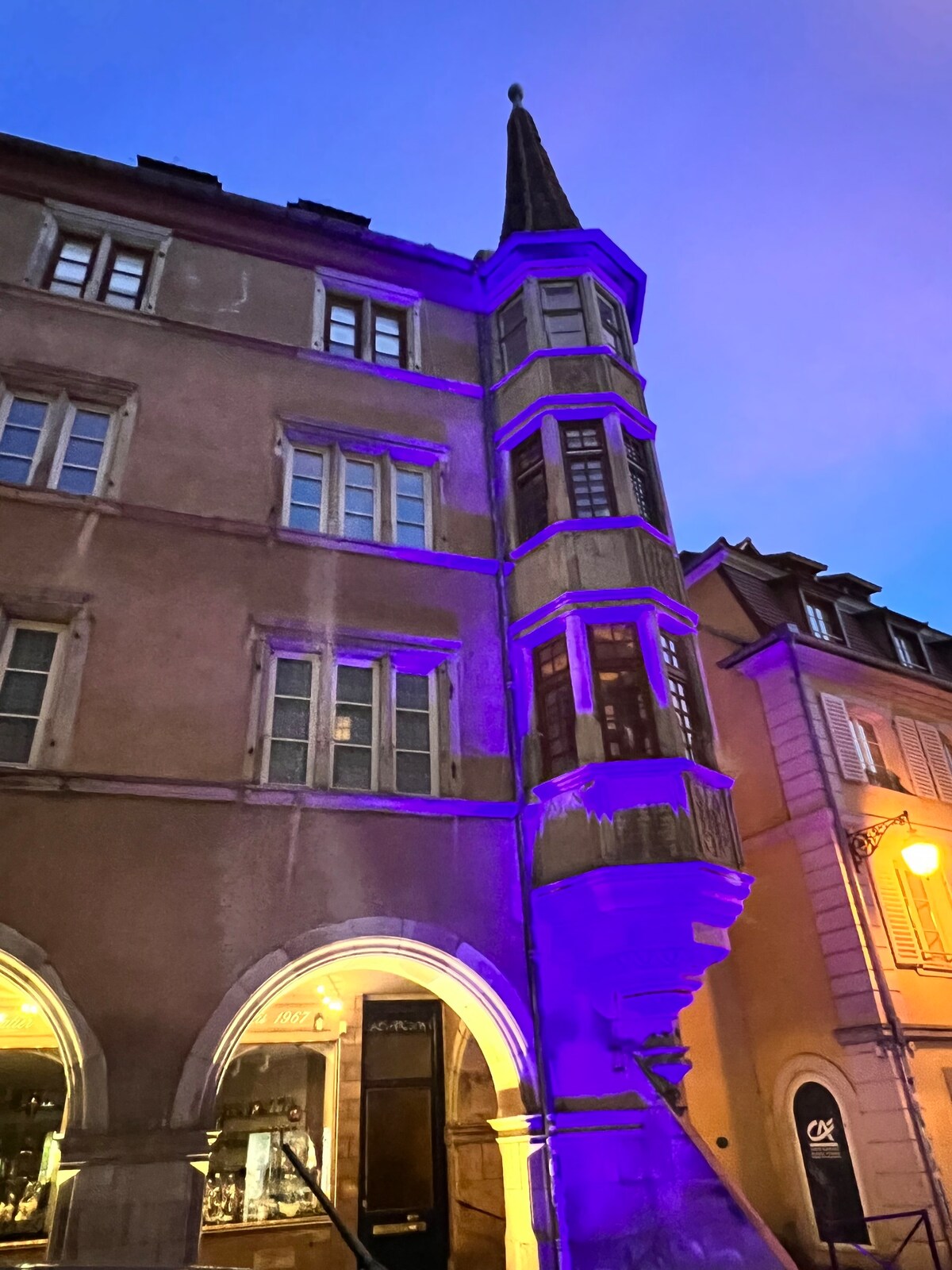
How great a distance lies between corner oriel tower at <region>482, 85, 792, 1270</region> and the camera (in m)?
9.03

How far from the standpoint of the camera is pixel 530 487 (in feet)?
42.8

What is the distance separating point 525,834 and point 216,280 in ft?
32.2

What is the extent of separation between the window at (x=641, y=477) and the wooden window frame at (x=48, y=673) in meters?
7.99

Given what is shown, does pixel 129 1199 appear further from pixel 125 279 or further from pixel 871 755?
pixel 871 755

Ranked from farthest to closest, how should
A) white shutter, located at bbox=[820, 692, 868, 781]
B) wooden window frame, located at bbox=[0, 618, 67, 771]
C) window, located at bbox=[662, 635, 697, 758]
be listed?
white shutter, located at bbox=[820, 692, 868, 781]
window, located at bbox=[662, 635, 697, 758]
wooden window frame, located at bbox=[0, 618, 67, 771]

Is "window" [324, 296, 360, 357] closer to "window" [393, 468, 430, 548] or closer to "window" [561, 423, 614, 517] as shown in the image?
"window" [393, 468, 430, 548]

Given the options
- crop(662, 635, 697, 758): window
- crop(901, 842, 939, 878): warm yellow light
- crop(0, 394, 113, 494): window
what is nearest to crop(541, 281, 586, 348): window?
crop(662, 635, 697, 758): window

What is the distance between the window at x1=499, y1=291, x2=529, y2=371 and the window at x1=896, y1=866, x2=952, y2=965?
1149cm

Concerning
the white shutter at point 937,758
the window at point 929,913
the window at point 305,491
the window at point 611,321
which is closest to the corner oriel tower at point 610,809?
the window at point 611,321

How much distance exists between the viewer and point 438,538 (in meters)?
12.6

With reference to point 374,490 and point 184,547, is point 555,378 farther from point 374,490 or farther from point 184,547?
point 184,547

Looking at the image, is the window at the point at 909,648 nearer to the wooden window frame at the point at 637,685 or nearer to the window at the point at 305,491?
the wooden window frame at the point at 637,685

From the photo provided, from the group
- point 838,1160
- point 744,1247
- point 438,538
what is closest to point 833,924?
point 838,1160

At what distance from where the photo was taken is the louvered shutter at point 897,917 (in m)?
14.5
